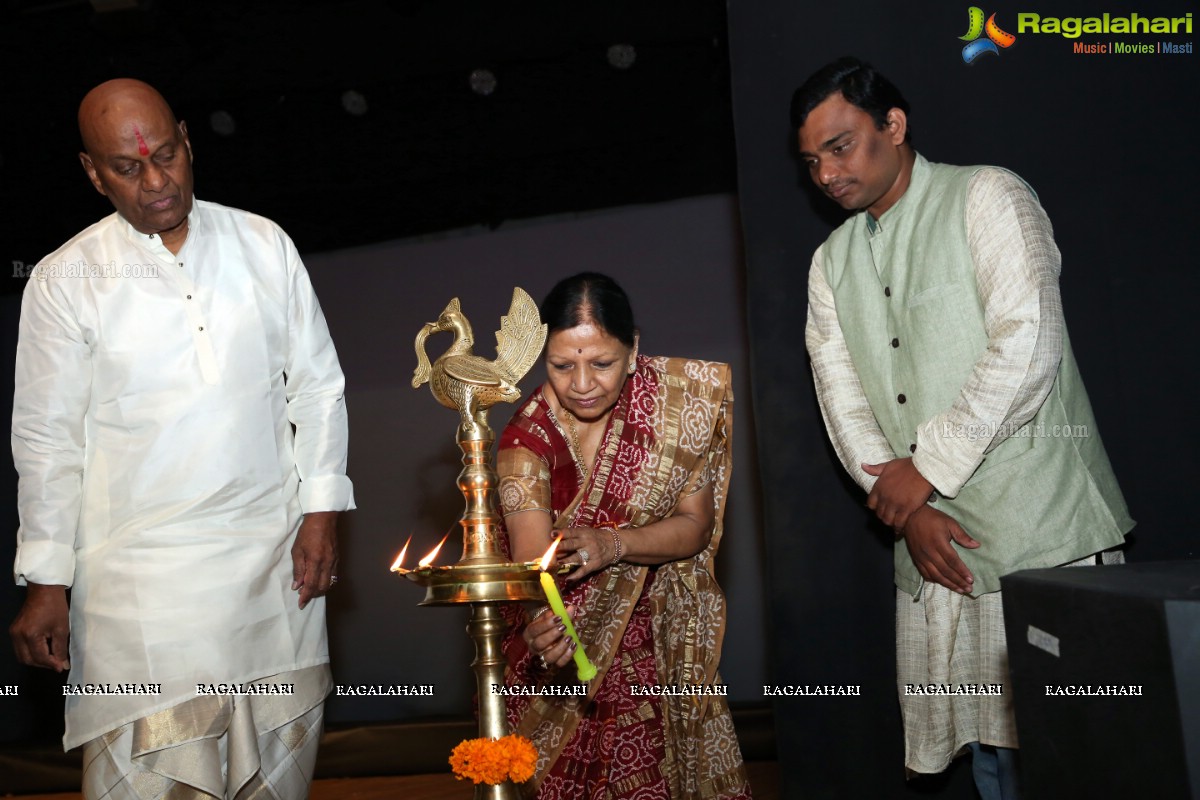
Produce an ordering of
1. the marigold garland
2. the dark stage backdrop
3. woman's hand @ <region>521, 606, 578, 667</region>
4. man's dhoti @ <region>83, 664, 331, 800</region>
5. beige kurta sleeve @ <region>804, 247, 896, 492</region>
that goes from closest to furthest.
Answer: the marigold garland, woman's hand @ <region>521, 606, 578, 667</region>, man's dhoti @ <region>83, 664, 331, 800</region>, beige kurta sleeve @ <region>804, 247, 896, 492</region>, the dark stage backdrop

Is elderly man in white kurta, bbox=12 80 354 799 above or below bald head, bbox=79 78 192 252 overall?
below

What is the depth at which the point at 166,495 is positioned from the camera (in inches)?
80.7

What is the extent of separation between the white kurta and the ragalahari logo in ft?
5.90

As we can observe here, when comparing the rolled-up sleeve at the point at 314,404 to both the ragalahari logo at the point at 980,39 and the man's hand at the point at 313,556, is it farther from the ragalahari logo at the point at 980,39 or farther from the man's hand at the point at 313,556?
the ragalahari logo at the point at 980,39

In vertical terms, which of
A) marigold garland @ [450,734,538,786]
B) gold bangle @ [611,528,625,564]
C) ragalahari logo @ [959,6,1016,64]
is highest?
ragalahari logo @ [959,6,1016,64]

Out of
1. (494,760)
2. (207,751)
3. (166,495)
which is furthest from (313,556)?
(494,760)

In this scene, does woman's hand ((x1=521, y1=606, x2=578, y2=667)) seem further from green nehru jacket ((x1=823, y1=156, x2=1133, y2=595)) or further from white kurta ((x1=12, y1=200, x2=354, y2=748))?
green nehru jacket ((x1=823, y1=156, x2=1133, y2=595))

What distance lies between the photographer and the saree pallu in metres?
2.29

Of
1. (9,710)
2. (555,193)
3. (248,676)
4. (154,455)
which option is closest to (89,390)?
(154,455)

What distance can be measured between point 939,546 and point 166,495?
1507 mm

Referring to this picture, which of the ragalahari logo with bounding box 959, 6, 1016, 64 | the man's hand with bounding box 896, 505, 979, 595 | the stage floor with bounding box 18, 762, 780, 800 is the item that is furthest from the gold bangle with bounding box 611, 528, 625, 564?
the stage floor with bounding box 18, 762, 780, 800

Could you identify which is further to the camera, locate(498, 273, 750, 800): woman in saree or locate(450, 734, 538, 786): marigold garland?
locate(498, 273, 750, 800): woman in saree

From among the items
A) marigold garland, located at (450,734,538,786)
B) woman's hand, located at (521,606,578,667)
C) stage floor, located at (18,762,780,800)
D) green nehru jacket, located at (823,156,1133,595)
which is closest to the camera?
marigold garland, located at (450,734,538,786)

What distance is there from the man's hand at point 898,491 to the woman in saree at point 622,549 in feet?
1.35
